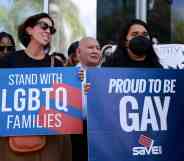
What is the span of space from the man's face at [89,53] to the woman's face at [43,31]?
1.12ft

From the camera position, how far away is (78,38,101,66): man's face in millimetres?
5609

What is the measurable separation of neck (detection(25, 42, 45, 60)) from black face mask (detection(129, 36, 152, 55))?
2.46 ft

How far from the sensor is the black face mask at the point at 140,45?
533 cm

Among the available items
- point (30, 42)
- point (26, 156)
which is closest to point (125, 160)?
point (26, 156)

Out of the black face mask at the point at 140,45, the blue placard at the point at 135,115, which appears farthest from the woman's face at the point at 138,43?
the blue placard at the point at 135,115

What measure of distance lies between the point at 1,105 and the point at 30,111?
0.79ft

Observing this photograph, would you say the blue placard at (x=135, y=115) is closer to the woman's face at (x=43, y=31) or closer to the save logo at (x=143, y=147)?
the save logo at (x=143, y=147)

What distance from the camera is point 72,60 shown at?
269 inches

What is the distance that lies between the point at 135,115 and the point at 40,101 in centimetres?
78

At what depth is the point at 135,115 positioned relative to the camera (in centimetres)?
529

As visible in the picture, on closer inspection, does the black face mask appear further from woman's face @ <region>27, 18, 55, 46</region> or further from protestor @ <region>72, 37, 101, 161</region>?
woman's face @ <region>27, 18, 55, 46</region>

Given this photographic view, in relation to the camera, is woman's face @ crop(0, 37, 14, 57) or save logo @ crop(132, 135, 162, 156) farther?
woman's face @ crop(0, 37, 14, 57)

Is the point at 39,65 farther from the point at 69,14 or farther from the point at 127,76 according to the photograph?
the point at 69,14

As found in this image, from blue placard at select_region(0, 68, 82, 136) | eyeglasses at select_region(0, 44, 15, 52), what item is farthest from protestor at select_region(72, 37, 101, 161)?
eyeglasses at select_region(0, 44, 15, 52)
